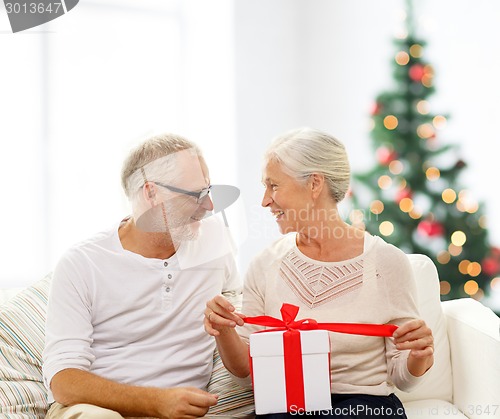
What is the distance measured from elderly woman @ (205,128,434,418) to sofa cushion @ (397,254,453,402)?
16.6 inches

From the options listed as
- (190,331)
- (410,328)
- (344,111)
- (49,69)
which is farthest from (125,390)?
(344,111)

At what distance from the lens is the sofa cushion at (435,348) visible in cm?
222

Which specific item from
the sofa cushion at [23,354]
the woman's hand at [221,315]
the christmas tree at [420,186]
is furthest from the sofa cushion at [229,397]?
the christmas tree at [420,186]

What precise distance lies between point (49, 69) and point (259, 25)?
1351 millimetres

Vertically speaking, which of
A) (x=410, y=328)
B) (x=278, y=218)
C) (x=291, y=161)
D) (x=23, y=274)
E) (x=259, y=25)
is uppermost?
(x=259, y=25)

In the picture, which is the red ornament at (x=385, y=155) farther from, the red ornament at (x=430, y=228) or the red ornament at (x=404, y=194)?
the red ornament at (x=430, y=228)

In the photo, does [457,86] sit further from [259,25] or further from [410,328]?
[410,328]

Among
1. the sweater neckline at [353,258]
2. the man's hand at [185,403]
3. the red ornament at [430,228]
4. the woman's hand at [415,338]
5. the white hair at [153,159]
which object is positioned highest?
the white hair at [153,159]

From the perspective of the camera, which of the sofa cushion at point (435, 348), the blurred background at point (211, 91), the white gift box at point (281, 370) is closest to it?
the white gift box at point (281, 370)

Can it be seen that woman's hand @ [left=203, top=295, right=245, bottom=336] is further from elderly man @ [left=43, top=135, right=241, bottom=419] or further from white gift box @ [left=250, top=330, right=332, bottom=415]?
elderly man @ [left=43, top=135, right=241, bottom=419]

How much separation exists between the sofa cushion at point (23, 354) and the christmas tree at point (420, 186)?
2009 millimetres

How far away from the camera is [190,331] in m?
1.99

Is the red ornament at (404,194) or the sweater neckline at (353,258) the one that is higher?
the sweater neckline at (353,258)

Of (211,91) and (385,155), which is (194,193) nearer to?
(385,155)
